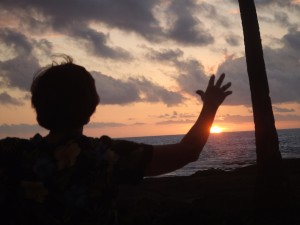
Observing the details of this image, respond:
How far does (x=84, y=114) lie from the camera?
2021 millimetres

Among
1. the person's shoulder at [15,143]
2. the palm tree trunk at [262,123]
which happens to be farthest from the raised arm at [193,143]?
the palm tree trunk at [262,123]

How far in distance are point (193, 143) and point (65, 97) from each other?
29.1 inches

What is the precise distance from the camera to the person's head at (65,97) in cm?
200

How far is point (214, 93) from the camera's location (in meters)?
2.13

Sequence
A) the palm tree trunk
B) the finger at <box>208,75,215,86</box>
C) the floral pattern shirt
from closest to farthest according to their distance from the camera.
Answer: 1. the floral pattern shirt
2. the finger at <box>208,75,215,86</box>
3. the palm tree trunk

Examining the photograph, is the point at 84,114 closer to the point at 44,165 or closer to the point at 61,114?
the point at 61,114

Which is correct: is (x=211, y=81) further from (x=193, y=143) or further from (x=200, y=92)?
(x=193, y=143)

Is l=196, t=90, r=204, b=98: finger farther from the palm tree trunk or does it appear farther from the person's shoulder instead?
the palm tree trunk

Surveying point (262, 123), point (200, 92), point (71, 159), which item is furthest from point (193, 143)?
point (262, 123)

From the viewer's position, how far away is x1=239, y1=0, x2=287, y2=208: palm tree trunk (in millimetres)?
10336

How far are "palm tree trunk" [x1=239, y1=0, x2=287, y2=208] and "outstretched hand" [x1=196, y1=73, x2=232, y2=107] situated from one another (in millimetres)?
8873

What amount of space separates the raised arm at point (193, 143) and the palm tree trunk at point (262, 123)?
8881 mm

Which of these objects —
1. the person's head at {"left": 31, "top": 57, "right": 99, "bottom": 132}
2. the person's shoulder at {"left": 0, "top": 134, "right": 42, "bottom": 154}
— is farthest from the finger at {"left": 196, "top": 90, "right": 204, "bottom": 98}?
the person's shoulder at {"left": 0, "top": 134, "right": 42, "bottom": 154}

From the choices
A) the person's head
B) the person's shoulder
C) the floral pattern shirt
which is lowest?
the floral pattern shirt
